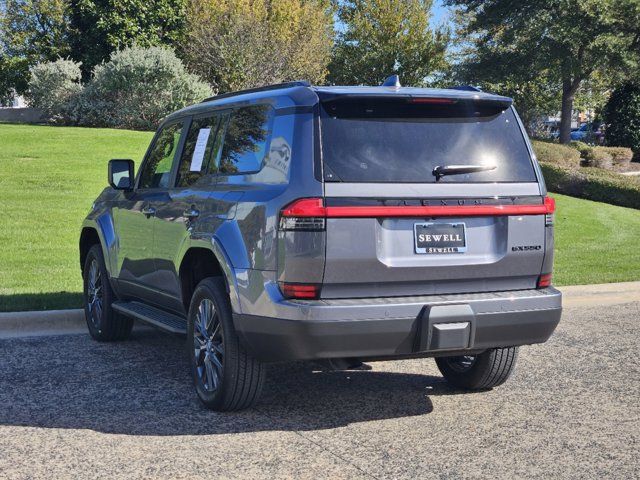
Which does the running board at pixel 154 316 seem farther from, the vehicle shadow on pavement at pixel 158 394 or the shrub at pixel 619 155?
the shrub at pixel 619 155

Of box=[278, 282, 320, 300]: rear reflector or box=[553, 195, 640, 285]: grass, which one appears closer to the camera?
box=[278, 282, 320, 300]: rear reflector

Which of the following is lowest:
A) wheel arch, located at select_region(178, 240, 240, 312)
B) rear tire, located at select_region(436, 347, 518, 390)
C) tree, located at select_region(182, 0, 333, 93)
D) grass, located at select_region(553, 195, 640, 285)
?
grass, located at select_region(553, 195, 640, 285)

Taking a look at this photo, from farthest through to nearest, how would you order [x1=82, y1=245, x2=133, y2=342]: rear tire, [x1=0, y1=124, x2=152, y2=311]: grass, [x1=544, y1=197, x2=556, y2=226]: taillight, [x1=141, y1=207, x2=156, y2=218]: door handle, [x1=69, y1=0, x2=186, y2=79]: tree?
[x1=69, y1=0, x2=186, y2=79]: tree < [x1=0, y1=124, x2=152, y2=311]: grass < [x1=82, y1=245, x2=133, y2=342]: rear tire < [x1=141, y1=207, x2=156, y2=218]: door handle < [x1=544, y1=197, x2=556, y2=226]: taillight

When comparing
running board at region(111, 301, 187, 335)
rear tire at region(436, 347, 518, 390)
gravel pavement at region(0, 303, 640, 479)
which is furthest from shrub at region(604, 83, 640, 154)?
running board at region(111, 301, 187, 335)

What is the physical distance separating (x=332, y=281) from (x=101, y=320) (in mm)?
3361

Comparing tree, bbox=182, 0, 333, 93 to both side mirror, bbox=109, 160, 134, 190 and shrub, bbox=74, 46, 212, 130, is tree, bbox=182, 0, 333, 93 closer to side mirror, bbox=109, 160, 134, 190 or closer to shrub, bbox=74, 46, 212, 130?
shrub, bbox=74, 46, 212, 130

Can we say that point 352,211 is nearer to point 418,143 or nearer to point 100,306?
point 418,143

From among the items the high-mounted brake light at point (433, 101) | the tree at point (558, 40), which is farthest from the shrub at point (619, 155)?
the high-mounted brake light at point (433, 101)

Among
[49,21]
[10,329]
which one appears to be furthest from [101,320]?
[49,21]

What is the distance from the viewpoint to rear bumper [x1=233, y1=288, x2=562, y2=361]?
4.90m

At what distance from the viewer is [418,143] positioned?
5289 mm

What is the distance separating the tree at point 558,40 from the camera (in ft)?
115

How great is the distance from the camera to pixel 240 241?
17.3 feet

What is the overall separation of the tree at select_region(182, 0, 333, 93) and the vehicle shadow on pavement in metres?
29.0
